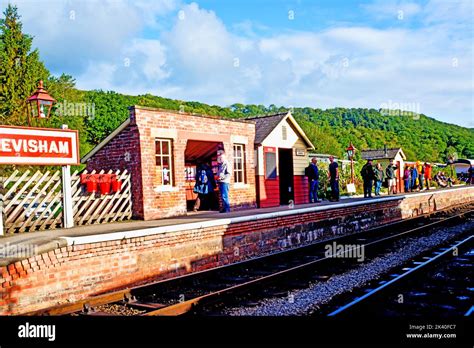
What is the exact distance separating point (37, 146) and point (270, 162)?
355 inches

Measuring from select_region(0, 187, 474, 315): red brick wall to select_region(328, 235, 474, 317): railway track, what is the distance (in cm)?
379

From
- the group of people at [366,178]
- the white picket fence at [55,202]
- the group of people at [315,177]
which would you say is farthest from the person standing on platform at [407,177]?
the white picket fence at [55,202]

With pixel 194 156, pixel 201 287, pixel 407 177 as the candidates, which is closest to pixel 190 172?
pixel 194 156

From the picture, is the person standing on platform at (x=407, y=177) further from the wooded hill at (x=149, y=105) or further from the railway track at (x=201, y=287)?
the railway track at (x=201, y=287)

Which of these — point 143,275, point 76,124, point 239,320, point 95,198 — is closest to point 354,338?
point 239,320

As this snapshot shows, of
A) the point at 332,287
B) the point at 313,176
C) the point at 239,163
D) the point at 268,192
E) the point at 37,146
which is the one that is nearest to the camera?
the point at 332,287

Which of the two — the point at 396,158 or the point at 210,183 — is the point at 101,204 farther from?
the point at 396,158

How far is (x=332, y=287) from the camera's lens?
8.15 m

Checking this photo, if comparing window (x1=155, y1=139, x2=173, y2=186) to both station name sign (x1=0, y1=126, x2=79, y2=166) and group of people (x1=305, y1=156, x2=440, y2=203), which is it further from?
group of people (x1=305, y1=156, x2=440, y2=203)

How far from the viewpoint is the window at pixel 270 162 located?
659 inches

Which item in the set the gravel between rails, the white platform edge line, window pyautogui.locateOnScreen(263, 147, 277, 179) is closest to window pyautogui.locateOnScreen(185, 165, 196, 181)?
window pyautogui.locateOnScreen(263, 147, 277, 179)

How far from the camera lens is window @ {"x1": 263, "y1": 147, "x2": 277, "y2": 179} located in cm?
1673

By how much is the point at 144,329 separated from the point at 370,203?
14.5m

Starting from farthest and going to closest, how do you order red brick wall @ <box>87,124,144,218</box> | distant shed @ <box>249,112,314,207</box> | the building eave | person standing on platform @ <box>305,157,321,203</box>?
person standing on platform @ <box>305,157,321,203</box> → distant shed @ <box>249,112,314,207</box> → the building eave → red brick wall @ <box>87,124,144,218</box>
